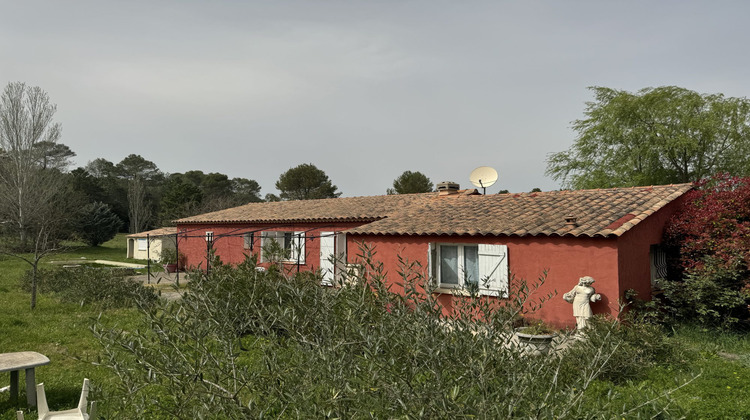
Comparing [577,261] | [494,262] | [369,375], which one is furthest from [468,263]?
[369,375]

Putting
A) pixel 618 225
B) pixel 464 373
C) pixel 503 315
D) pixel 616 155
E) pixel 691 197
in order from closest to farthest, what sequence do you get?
pixel 464 373, pixel 503 315, pixel 618 225, pixel 691 197, pixel 616 155

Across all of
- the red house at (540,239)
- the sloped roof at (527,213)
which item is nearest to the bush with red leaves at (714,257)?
the red house at (540,239)

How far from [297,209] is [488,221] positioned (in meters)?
11.1

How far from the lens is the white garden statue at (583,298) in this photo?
934 centimetres

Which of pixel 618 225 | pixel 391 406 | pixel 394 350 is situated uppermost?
pixel 618 225

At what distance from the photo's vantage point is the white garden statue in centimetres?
934

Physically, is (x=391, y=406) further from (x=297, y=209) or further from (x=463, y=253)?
(x=297, y=209)

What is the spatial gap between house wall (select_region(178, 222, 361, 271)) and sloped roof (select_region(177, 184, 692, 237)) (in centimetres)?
93

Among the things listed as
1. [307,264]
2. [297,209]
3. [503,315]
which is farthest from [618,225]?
[297,209]

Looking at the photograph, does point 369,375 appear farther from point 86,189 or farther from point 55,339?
point 86,189

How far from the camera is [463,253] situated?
38.7 feet

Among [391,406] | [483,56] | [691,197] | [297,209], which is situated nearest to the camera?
[391,406]

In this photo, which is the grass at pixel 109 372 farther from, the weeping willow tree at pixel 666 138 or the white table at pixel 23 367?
the weeping willow tree at pixel 666 138

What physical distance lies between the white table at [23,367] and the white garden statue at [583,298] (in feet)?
29.6
